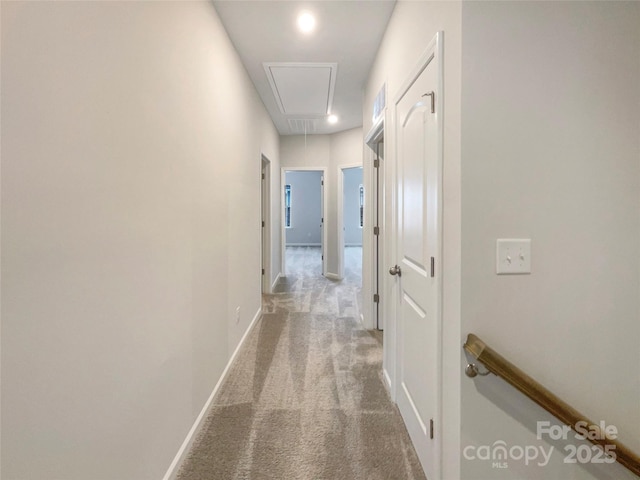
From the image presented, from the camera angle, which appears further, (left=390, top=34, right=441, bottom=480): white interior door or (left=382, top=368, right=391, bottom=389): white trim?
(left=382, top=368, right=391, bottom=389): white trim

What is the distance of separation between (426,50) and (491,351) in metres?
1.28

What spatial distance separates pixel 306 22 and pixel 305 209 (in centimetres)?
868

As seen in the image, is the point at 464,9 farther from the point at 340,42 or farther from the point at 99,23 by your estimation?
the point at 340,42

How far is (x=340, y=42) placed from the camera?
2.56 metres

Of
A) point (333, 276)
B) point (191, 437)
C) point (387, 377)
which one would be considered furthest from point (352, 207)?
point (191, 437)

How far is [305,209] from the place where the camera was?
10945 mm

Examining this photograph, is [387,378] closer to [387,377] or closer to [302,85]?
[387,377]

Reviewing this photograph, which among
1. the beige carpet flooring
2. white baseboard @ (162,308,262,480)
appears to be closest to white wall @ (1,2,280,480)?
white baseboard @ (162,308,262,480)

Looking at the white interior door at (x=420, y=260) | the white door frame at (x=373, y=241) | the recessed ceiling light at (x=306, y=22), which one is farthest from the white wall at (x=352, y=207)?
the white interior door at (x=420, y=260)

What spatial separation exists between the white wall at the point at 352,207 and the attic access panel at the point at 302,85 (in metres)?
6.36

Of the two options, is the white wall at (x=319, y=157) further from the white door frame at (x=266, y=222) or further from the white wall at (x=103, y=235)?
the white wall at (x=103, y=235)

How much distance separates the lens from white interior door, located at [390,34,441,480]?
1.37m

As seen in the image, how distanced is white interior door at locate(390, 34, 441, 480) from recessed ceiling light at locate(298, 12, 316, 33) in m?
0.94

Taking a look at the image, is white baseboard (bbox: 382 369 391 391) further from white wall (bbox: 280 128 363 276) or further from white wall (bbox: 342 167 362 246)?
white wall (bbox: 342 167 362 246)
